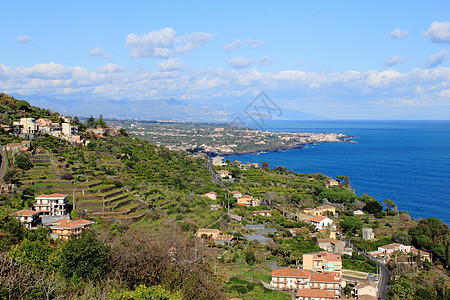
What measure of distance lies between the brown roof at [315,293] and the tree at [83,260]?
8.36 m

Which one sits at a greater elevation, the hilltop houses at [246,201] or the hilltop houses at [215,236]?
the hilltop houses at [246,201]

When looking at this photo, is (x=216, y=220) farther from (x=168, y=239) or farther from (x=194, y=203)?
(x=168, y=239)

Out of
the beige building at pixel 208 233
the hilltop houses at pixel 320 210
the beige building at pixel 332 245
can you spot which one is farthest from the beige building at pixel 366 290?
the hilltop houses at pixel 320 210

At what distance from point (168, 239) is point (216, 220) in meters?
12.0

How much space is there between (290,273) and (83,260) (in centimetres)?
978

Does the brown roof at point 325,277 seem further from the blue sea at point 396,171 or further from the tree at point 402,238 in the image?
the blue sea at point 396,171

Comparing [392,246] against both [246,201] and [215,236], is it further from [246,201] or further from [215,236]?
[246,201]

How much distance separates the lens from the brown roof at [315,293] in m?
16.1

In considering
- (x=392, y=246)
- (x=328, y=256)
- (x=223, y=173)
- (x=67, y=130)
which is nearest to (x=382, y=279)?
(x=328, y=256)

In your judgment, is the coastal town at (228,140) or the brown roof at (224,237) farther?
the coastal town at (228,140)

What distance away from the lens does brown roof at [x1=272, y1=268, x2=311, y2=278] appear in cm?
1772

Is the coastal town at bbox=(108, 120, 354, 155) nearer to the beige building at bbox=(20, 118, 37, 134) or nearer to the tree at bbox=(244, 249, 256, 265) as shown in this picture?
the beige building at bbox=(20, 118, 37, 134)

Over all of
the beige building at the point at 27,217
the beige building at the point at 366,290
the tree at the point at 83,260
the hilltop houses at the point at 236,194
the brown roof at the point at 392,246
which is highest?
the tree at the point at 83,260

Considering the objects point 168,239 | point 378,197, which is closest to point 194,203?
point 168,239
